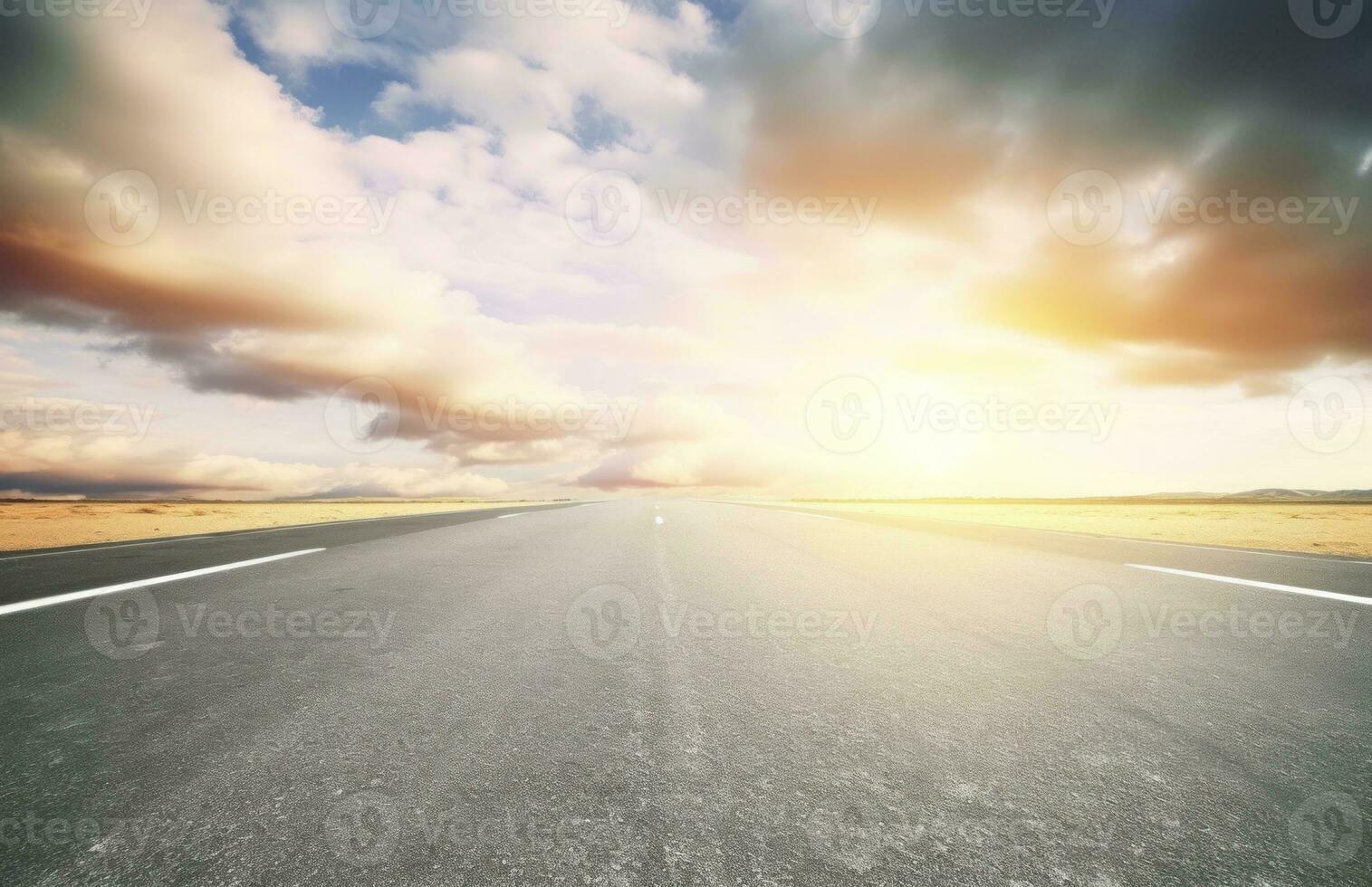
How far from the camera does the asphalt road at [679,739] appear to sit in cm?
154

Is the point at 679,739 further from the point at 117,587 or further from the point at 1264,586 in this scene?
the point at 1264,586

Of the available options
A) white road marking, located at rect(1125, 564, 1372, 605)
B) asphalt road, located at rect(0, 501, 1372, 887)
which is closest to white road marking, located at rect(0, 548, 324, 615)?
asphalt road, located at rect(0, 501, 1372, 887)

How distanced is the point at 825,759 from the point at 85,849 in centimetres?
220

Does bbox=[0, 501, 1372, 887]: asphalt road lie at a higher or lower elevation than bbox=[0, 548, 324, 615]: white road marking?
higher

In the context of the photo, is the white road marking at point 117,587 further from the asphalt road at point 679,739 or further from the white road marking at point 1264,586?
the white road marking at point 1264,586

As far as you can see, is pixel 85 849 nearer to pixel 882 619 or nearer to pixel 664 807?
pixel 664 807

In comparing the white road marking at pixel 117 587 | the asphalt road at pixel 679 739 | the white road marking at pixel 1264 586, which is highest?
the white road marking at pixel 1264 586

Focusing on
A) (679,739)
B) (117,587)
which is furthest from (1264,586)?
(117,587)

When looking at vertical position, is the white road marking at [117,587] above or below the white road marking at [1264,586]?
below

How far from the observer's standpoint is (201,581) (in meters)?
5.34

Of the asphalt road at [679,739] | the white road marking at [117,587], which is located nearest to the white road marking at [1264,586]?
the asphalt road at [679,739]

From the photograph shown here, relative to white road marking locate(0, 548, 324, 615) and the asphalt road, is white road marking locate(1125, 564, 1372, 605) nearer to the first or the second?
the asphalt road

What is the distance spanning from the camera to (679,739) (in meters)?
2.28

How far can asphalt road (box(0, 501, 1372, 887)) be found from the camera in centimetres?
154
